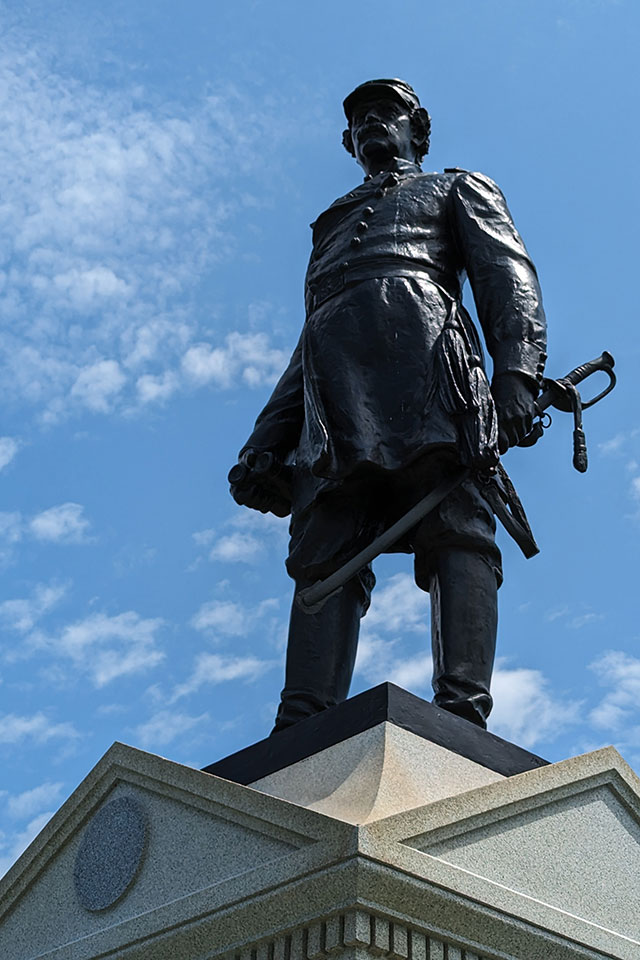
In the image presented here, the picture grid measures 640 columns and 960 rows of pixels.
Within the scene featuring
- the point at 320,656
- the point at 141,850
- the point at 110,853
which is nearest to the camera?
the point at 141,850

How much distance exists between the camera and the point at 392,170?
7.64 m

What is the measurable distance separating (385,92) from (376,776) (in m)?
3.75

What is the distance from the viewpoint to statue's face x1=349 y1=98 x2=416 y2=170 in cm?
775

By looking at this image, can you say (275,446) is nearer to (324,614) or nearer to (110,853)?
(324,614)

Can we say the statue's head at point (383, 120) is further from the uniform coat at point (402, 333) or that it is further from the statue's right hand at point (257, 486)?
the statue's right hand at point (257, 486)

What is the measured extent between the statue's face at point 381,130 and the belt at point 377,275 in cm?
84

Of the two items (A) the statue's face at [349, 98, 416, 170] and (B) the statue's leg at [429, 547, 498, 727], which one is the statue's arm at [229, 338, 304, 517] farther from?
(A) the statue's face at [349, 98, 416, 170]

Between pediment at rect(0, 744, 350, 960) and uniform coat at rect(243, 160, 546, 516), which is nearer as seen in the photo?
pediment at rect(0, 744, 350, 960)

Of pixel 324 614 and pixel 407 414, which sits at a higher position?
pixel 407 414

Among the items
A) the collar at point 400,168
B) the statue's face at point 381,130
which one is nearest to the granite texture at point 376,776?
the collar at point 400,168

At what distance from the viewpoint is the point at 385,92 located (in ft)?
25.4

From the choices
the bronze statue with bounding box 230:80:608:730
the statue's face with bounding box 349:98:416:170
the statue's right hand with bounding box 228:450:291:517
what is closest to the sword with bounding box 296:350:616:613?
the bronze statue with bounding box 230:80:608:730

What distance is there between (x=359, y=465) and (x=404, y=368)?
0.50 metres

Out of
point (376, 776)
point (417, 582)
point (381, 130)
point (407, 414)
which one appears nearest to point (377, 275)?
point (407, 414)
